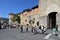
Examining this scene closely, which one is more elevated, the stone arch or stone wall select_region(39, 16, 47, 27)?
the stone arch

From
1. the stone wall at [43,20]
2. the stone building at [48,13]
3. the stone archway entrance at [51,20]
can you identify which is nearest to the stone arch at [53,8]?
the stone building at [48,13]

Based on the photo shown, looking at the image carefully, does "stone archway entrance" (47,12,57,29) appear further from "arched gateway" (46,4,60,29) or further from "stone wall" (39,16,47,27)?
"stone wall" (39,16,47,27)

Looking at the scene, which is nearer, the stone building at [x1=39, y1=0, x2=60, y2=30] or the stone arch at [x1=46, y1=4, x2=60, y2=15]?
the stone arch at [x1=46, y1=4, x2=60, y2=15]

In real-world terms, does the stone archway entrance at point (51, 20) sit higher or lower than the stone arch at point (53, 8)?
lower

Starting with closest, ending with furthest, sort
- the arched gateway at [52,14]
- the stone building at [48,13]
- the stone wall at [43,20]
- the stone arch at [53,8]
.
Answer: the stone arch at [53,8] → the arched gateway at [52,14] → the stone building at [48,13] → the stone wall at [43,20]

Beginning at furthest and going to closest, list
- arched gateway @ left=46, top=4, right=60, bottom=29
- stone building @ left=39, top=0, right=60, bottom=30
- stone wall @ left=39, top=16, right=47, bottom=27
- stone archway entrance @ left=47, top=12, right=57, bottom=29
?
1. stone wall @ left=39, top=16, right=47, bottom=27
2. stone archway entrance @ left=47, top=12, right=57, bottom=29
3. stone building @ left=39, top=0, right=60, bottom=30
4. arched gateway @ left=46, top=4, right=60, bottom=29

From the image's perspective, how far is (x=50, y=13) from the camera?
1411 inches

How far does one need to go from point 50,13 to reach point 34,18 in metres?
14.4

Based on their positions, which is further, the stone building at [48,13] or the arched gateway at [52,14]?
the stone building at [48,13]

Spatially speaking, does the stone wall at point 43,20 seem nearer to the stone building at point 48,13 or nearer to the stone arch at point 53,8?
the stone building at point 48,13

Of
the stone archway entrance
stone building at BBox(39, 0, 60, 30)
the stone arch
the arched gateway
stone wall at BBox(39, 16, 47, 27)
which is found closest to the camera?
the stone arch

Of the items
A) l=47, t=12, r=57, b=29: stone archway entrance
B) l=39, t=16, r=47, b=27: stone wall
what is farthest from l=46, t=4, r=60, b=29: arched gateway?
l=39, t=16, r=47, b=27: stone wall

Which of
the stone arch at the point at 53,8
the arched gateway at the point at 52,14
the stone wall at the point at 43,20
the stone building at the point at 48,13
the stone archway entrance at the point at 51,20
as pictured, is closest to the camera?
the stone arch at the point at 53,8

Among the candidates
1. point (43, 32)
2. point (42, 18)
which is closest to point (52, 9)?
point (42, 18)
